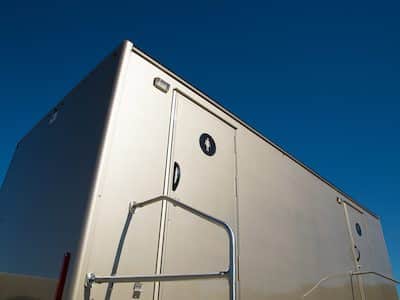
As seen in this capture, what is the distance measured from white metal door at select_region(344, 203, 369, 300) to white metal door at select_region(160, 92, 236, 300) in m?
2.39

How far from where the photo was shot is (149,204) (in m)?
1.72

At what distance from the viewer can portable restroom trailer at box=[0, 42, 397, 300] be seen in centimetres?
154

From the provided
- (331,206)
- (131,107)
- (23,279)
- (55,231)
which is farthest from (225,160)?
(331,206)

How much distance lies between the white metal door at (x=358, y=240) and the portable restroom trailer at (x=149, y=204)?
25.2 inches

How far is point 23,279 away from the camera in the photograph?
1864mm

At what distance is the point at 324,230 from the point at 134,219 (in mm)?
2510

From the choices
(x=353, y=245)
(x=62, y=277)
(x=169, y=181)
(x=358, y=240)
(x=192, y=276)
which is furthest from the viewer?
(x=358, y=240)

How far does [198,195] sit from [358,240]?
3.06 metres

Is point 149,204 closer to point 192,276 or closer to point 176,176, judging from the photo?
point 176,176

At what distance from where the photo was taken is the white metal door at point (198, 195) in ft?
5.94

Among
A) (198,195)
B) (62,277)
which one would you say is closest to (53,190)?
(62,277)

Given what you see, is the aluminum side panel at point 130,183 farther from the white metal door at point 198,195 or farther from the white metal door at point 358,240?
the white metal door at point 358,240

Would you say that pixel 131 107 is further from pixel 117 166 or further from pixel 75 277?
pixel 75 277

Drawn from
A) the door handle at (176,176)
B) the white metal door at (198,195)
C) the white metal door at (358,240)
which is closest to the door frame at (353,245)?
the white metal door at (358,240)
